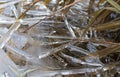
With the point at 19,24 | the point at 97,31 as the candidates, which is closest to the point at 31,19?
the point at 19,24

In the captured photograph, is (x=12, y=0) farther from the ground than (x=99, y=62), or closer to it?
farther from the ground

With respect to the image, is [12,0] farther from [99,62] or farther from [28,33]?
[99,62]

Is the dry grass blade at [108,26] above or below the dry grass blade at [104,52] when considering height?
above

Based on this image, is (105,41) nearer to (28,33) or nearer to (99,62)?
(99,62)

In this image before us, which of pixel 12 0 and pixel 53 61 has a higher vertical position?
pixel 12 0

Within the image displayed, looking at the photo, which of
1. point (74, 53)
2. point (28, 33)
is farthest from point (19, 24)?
point (74, 53)

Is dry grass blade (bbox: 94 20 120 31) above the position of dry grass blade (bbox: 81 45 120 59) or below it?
above

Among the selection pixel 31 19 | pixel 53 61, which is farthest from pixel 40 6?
pixel 53 61

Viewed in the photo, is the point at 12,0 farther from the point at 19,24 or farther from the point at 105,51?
the point at 105,51

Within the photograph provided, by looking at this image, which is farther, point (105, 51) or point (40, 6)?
point (40, 6)
